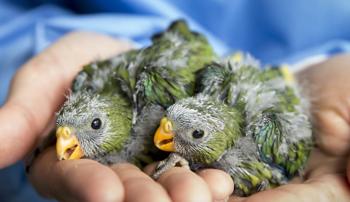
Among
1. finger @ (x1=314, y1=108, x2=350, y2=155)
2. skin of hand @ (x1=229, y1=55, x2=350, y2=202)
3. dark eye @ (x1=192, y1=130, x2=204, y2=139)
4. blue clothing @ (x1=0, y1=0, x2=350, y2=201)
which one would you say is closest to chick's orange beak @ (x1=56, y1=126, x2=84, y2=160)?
dark eye @ (x1=192, y1=130, x2=204, y2=139)

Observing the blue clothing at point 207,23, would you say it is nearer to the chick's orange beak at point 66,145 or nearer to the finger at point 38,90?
the finger at point 38,90

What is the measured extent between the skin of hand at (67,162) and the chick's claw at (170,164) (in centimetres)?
5

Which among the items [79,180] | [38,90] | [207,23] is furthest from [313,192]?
[207,23]

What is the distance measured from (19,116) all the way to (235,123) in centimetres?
67

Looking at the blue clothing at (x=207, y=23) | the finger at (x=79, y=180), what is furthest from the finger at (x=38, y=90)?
the blue clothing at (x=207, y=23)

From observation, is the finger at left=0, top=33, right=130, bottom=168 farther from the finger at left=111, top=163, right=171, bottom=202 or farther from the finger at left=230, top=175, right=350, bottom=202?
the finger at left=230, top=175, right=350, bottom=202

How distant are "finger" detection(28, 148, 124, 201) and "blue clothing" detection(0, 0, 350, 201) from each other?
1.01 m

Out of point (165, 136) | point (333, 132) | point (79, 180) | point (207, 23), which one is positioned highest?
point (207, 23)

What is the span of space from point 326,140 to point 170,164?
0.65 metres

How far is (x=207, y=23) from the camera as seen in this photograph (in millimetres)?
2768

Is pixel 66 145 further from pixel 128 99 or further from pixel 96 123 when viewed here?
pixel 128 99

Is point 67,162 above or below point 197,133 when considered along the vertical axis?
below

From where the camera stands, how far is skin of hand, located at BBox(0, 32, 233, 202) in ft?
3.69

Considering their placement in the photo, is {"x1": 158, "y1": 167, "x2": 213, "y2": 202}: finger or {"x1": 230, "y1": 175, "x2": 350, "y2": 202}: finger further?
{"x1": 230, "y1": 175, "x2": 350, "y2": 202}: finger
